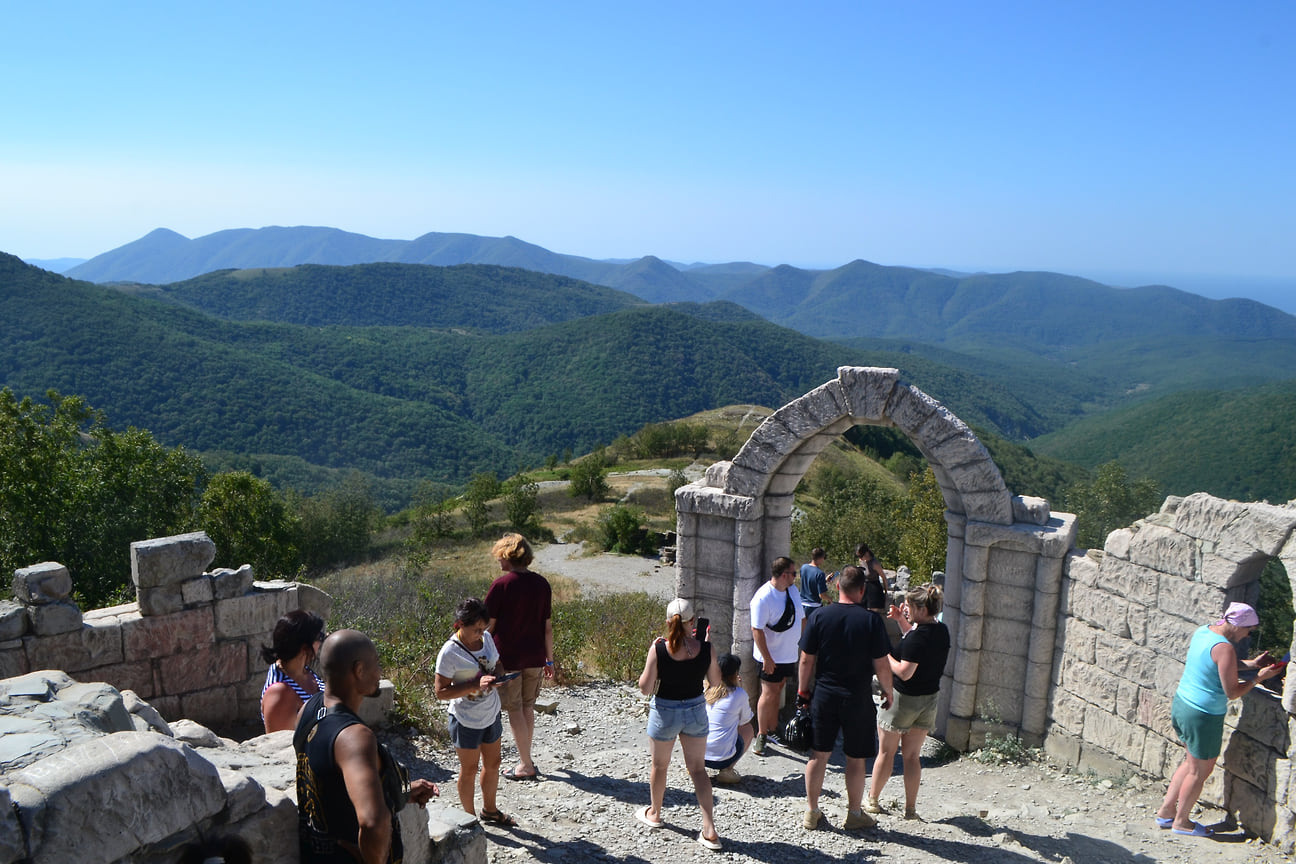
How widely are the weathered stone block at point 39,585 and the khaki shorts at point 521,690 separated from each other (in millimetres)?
3274

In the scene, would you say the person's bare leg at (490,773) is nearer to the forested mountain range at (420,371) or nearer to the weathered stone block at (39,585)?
the weathered stone block at (39,585)

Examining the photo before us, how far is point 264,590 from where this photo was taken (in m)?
7.33

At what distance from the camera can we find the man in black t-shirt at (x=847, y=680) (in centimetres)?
582

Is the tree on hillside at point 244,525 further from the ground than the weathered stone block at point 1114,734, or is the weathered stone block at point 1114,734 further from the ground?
the weathered stone block at point 1114,734

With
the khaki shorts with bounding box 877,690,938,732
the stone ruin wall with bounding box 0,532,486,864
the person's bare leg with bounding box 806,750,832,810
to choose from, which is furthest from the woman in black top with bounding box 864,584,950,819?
the stone ruin wall with bounding box 0,532,486,864

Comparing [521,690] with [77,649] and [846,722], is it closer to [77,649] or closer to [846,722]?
[846,722]

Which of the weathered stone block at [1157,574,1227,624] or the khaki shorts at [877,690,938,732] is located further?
the weathered stone block at [1157,574,1227,624]

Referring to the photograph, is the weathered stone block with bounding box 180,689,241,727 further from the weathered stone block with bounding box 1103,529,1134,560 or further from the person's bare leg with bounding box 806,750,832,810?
the weathered stone block with bounding box 1103,529,1134,560

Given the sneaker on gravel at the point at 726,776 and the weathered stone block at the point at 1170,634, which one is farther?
the sneaker on gravel at the point at 726,776

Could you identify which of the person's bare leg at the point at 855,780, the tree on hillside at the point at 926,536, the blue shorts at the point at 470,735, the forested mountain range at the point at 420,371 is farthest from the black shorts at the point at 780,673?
the forested mountain range at the point at 420,371

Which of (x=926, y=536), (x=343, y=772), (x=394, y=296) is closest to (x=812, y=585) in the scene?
(x=343, y=772)

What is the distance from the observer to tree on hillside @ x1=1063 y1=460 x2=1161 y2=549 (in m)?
26.9

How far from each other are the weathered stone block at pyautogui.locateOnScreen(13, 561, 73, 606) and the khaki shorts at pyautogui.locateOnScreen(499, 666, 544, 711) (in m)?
3.27

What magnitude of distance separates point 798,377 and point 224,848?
10992 cm
